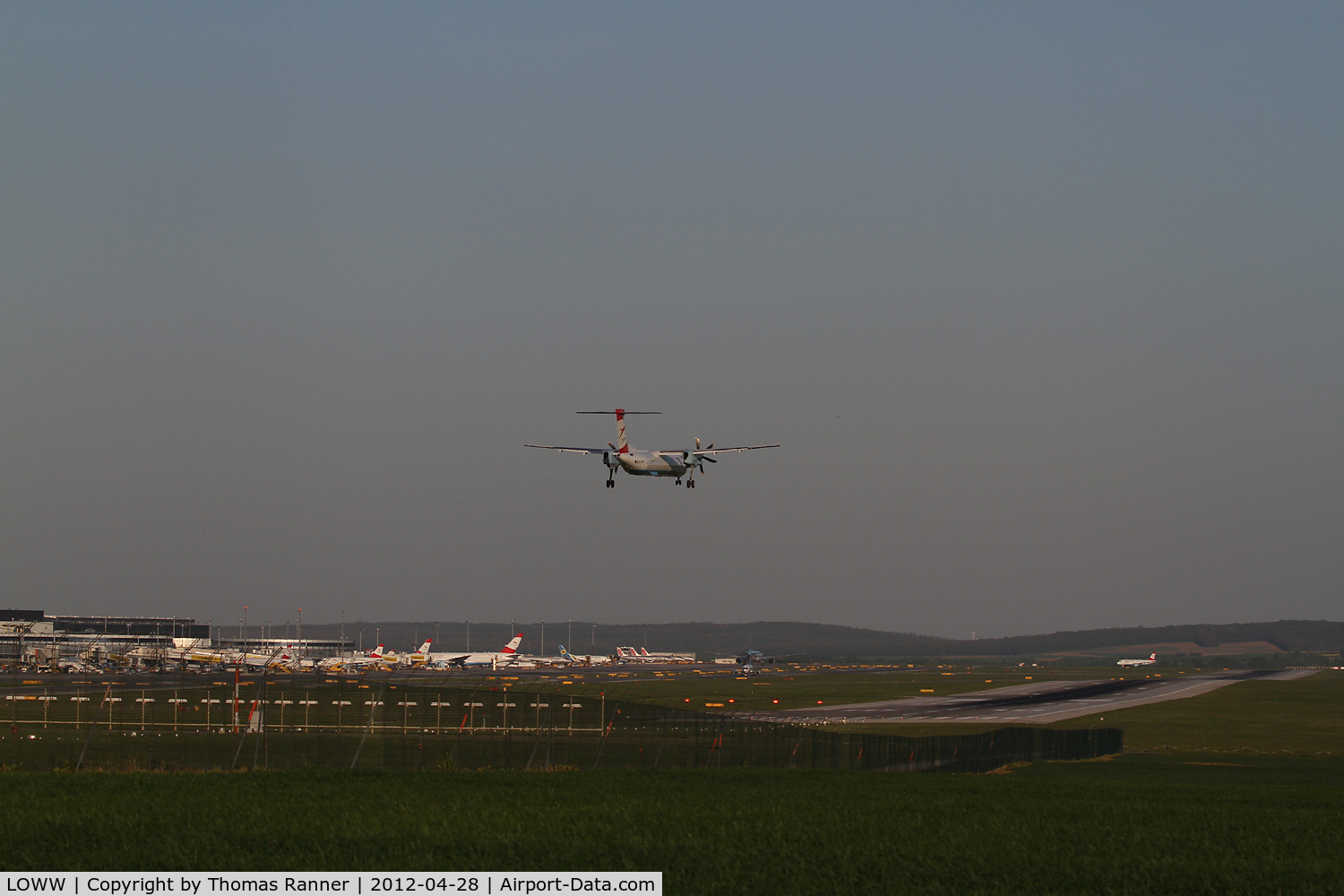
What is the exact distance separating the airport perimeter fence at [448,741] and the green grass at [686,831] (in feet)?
19.9

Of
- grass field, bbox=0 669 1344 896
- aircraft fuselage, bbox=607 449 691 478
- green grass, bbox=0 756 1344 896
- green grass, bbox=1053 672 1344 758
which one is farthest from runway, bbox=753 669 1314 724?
green grass, bbox=0 756 1344 896

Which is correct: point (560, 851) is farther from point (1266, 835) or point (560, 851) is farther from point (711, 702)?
point (711, 702)

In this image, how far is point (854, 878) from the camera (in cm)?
2267

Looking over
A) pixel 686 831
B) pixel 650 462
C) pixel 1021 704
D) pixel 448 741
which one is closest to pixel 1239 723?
pixel 1021 704

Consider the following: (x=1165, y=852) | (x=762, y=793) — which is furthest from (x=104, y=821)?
(x=1165, y=852)

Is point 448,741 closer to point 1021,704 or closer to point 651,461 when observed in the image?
point 651,461

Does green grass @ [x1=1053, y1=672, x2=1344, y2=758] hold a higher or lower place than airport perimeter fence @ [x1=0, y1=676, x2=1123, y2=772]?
lower

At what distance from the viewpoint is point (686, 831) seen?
27766 millimetres

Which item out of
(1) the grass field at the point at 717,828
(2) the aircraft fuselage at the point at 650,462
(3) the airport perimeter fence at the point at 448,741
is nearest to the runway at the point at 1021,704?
(2) the aircraft fuselage at the point at 650,462

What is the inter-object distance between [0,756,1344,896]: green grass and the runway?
55685 millimetres

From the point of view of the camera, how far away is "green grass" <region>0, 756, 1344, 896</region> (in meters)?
22.8

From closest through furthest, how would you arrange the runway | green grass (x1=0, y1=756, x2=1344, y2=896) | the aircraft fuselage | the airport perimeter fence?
green grass (x1=0, y1=756, x2=1344, y2=896), the airport perimeter fence, the aircraft fuselage, the runway

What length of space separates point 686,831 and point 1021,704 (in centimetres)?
10525

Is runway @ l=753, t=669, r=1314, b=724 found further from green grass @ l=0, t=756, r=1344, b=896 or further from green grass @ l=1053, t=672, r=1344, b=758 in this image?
green grass @ l=0, t=756, r=1344, b=896
